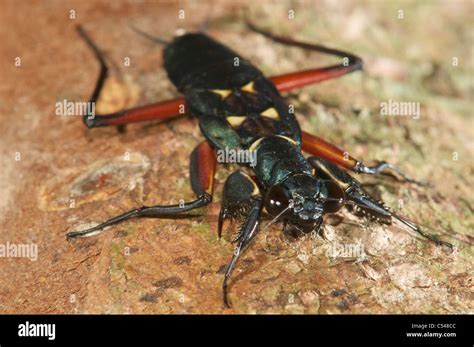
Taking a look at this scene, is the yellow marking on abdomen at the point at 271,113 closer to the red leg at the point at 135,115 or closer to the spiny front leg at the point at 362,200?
the spiny front leg at the point at 362,200

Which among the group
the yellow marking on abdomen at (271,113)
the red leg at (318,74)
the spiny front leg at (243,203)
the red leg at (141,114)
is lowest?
the spiny front leg at (243,203)

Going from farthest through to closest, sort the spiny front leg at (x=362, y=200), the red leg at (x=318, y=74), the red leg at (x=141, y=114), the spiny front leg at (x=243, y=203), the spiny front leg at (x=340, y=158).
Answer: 1. the red leg at (x=318, y=74)
2. the red leg at (x=141, y=114)
3. the spiny front leg at (x=340, y=158)
4. the spiny front leg at (x=362, y=200)
5. the spiny front leg at (x=243, y=203)

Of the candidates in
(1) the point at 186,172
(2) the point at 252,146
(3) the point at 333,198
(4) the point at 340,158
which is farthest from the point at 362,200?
(1) the point at 186,172

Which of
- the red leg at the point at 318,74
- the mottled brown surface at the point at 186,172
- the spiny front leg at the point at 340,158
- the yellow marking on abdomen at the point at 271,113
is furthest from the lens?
the red leg at the point at 318,74

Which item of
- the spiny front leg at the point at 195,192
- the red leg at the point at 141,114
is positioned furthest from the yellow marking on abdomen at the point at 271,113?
the red leg at the point at 141,114

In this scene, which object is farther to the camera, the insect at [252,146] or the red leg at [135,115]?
the red leg at [135,115]

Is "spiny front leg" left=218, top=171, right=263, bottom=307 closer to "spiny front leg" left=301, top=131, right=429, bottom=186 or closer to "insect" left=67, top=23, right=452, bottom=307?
"insect" left=67, top=23, right=452, bottom=307

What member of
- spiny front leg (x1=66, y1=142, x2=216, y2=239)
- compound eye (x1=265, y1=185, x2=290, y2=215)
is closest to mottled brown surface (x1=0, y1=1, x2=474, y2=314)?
spiny front leg (x1=66, y1=142, x2=216, y2=239)

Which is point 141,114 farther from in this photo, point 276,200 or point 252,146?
point 276,200
